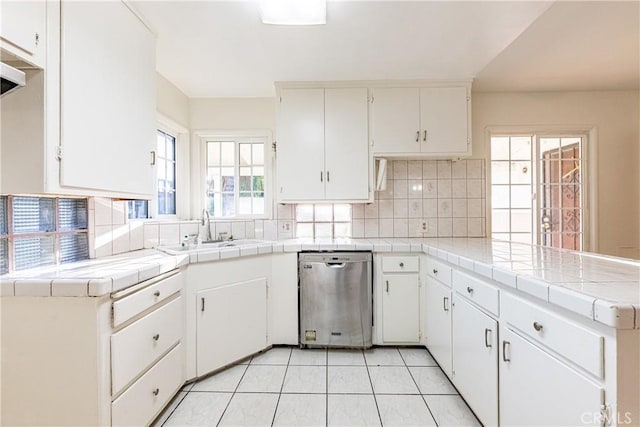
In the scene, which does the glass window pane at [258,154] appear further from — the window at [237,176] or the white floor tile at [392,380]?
the white floor tile at [392,380]

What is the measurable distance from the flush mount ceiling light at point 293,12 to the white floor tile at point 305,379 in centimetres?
222

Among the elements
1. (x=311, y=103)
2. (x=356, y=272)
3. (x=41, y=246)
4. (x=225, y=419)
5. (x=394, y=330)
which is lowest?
(x=225, y=419)

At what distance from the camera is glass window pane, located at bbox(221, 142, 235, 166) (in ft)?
10.0

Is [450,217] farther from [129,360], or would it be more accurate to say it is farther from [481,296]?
[129,360]

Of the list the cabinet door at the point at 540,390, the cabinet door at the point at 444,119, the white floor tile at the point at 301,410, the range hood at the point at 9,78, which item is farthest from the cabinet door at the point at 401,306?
the range hood at the point at 9,78

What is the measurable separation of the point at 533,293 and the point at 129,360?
1686 mm

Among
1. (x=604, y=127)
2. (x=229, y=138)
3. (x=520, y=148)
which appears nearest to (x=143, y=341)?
(x=229, y=138)

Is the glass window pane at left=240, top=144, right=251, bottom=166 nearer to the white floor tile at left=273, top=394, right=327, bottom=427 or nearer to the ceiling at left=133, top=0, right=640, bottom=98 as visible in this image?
the ceiling at left=133, top=0, right=640, bottom=98

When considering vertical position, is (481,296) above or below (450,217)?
below

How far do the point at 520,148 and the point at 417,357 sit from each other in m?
2.29

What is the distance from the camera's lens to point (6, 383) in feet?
3.84

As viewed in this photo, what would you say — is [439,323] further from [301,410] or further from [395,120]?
[395,120]

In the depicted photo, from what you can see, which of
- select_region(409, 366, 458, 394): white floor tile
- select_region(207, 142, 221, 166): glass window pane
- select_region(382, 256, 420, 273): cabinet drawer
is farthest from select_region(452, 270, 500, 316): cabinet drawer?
select_region(207, 142, 221, 166): glass window pane

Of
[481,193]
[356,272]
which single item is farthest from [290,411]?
[481,193]
